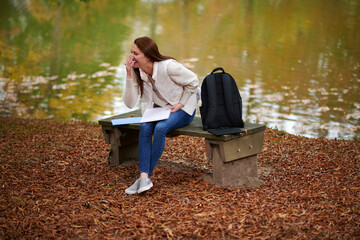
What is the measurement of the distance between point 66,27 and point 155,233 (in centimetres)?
1509

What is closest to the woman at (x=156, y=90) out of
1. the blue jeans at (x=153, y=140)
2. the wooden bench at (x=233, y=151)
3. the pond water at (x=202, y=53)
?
the blue jeans at (x=153, y=140)

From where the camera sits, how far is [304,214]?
352 centimetres

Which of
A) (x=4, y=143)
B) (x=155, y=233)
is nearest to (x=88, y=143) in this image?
(x=4, y=143)

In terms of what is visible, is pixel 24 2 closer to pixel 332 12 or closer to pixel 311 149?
pixel 332 12

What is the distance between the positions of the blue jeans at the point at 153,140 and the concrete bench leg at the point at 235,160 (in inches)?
16.3

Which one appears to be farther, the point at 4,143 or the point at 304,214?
the point at 4,143

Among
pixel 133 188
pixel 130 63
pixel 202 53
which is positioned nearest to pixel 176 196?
pixel 133 188

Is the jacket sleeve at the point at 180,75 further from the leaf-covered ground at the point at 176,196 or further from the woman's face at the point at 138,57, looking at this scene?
the leaf-covered ground at the point at 176,196

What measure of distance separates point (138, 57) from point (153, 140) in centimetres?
89

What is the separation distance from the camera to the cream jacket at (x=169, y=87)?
443cm

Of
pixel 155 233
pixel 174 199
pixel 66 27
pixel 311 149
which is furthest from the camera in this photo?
pixel 66 27

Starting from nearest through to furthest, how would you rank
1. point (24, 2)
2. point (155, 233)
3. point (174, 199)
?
point (155, 233) → point (174, 199) → point (24, 2)

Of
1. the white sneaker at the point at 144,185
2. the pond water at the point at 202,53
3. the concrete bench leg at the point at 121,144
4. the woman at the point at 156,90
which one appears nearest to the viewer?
Result: the white sneaker at the point at 144,185

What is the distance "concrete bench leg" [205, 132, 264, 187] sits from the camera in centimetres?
422
